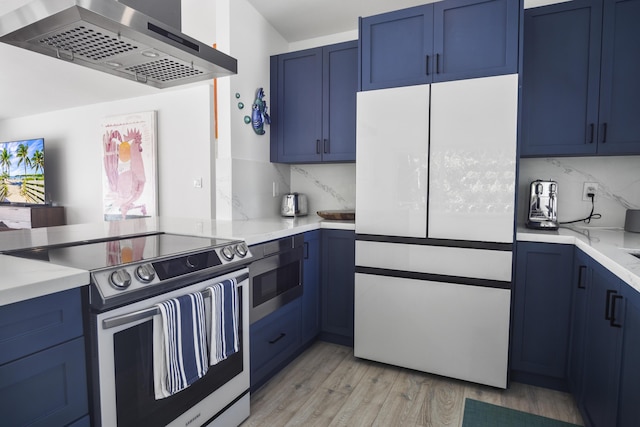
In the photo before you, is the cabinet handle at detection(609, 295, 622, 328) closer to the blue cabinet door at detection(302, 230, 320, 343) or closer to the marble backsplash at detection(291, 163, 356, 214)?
the blue cabinet door at detection(302, 230, 320, 343)

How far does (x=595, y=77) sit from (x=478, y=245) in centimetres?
123

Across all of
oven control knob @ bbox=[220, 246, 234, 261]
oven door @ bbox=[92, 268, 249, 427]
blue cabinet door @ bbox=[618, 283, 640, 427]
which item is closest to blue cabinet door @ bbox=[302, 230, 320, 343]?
oven control knob @ bbox=[220, 246, 234, 261]

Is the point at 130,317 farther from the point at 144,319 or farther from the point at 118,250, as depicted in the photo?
the point at 118,250

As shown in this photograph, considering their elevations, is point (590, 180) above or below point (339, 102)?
below

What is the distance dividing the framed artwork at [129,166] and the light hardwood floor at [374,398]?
3518mm

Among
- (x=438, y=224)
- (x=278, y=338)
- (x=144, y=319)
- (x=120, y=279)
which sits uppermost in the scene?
(x=438, y=224)

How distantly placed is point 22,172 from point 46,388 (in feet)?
23.2

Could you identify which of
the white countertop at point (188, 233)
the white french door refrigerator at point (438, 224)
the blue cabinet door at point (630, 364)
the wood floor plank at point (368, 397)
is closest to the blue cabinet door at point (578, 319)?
the white countertop at point (188, 233)

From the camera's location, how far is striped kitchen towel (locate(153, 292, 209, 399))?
4.29ft

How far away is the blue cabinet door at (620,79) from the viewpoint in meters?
2.06

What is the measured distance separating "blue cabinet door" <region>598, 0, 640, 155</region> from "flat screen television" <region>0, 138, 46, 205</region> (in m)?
7.39

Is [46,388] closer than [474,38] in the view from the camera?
Yes

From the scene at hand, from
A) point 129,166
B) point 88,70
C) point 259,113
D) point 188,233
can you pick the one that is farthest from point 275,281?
point 129,166

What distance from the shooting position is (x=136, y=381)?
1271mm
